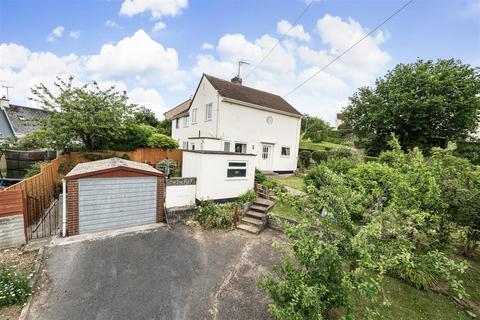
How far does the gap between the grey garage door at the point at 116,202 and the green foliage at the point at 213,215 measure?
6.38 feet

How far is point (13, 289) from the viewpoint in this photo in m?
Answer: 4.29

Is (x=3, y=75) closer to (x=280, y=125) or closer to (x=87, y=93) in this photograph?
(x=87, y=93)

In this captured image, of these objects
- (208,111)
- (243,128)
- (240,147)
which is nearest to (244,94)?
(243,128)

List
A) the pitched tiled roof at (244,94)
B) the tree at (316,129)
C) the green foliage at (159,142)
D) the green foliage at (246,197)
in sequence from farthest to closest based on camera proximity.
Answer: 1. the tree at (316,129)
2. the pitched tiled roof at (244,94)
3. the green foliage at (159,142)
4. the green foliage at (246,197)

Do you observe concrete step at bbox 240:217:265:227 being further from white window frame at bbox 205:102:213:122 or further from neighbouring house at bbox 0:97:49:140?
neighbouring house at bbox 0:97:49:140

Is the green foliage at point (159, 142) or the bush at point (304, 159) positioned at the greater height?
the green foliage at point (159, 142)

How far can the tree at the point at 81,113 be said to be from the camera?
11.5 meters

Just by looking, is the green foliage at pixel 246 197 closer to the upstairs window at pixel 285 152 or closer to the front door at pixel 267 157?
the front door at pixel 267 157

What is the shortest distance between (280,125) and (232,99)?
5.12 m

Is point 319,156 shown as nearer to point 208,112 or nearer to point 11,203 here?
point 208,112

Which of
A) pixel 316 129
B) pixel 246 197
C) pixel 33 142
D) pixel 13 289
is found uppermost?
pixel 316 129

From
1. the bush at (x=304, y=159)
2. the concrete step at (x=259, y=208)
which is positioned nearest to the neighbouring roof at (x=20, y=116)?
the concrete step at (x=259, y=208)

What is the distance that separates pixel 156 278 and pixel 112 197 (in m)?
3.98

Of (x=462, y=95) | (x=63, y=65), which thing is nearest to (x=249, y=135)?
(x=63, y=65)
